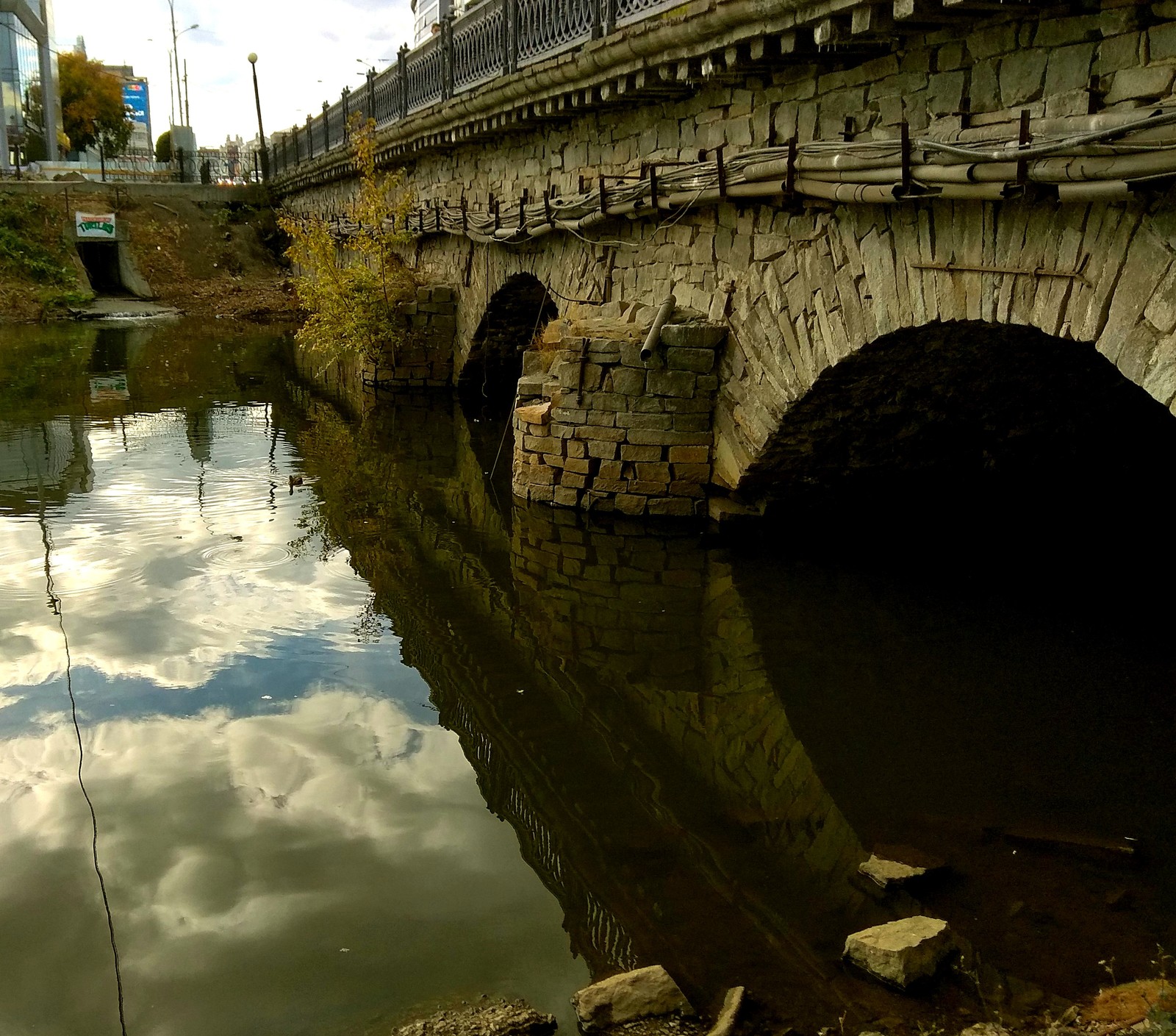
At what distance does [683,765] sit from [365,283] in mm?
12653

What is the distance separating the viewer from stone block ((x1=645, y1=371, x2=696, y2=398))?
9.72m

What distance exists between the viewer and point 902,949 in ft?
13.2

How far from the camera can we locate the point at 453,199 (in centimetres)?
1670

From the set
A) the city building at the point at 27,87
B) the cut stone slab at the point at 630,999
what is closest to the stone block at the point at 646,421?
the cut stone slab at the point at 630,999

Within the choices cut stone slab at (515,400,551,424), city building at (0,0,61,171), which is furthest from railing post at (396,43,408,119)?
city building at (0,0,61,171)

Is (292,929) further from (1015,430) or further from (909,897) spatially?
(1015,430)

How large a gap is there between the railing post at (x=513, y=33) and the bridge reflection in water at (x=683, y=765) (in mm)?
5034

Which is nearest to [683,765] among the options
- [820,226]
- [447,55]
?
[820,226]

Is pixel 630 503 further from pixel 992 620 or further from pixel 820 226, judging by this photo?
pixel 992 620

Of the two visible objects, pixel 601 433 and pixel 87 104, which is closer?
pixel 601 433

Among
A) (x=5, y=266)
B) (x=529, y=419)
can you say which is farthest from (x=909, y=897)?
(x=5, y=266)

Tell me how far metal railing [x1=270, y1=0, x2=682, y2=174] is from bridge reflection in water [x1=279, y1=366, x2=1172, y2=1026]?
14.5 ft

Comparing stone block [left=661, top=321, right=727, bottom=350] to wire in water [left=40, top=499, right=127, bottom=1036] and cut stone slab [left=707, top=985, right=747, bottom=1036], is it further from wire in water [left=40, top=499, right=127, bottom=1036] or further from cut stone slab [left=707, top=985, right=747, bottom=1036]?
cut stone slab [left=707, top=985, right=747, bottom=1036]

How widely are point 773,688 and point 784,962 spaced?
2.82 metres
